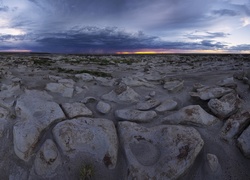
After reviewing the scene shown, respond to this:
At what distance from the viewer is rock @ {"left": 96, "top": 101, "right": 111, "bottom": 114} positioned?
8655 mm

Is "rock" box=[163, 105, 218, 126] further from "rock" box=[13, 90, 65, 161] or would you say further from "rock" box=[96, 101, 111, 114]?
"rock" box=[13, 90, 65, 161]

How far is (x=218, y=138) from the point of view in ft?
22.0

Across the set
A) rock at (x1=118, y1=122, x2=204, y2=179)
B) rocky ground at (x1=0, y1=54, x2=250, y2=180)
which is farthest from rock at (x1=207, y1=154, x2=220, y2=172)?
rock at (x1=118, y1=122, x2=204, y2=179)

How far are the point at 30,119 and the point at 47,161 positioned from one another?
2.17m

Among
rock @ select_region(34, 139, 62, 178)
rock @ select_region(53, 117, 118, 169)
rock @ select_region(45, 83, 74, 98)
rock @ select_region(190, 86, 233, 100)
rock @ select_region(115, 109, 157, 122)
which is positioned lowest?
rock @ select_region(34, 139, 62, 178)

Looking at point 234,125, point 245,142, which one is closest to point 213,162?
point 245,142

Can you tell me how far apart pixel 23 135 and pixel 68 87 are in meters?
4.70

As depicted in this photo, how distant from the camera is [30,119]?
25.1 ft

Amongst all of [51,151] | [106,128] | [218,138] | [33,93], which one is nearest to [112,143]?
[106,128]

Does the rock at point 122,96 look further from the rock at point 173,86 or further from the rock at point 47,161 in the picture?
the rock at point 47,161

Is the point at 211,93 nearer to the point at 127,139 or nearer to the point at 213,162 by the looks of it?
the point at 213,162

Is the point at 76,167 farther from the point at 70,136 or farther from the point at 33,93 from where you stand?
the point at 33,93

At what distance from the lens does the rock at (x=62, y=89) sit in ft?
34.2

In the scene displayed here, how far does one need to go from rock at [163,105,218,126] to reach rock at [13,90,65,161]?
4402 mm
